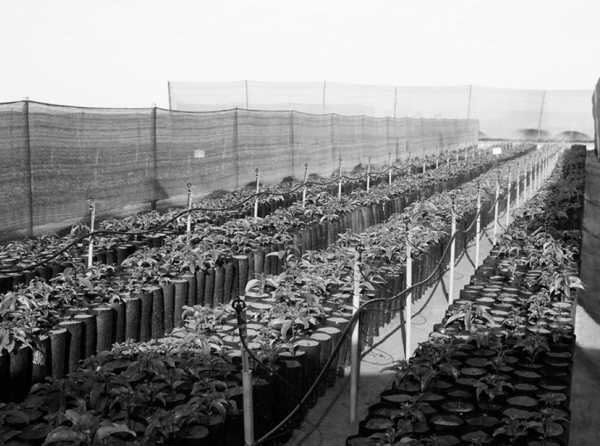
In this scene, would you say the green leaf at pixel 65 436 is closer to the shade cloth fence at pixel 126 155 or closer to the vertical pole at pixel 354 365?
the vertical pole at pixel 354 365

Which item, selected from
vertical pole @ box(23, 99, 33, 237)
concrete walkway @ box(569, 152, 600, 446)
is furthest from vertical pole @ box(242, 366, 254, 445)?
vertical pole @ box(23, 99, 33, 237)

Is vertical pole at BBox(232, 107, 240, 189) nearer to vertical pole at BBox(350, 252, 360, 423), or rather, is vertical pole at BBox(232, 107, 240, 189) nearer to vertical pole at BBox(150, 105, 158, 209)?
vertical pole at BBox(150, 105, 158, 209)

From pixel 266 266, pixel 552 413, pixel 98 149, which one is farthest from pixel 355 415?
pixel 98 149

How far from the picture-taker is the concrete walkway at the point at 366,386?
423cm

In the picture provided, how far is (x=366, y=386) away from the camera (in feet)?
16.4

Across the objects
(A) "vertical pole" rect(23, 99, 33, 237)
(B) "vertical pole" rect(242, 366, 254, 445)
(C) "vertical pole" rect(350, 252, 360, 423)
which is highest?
(A) "vertical pole" rect(23, 99, 33, 237)

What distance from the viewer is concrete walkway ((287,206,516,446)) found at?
4.23 m

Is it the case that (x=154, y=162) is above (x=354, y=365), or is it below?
above

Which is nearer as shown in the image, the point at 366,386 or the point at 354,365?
the point at 354,365

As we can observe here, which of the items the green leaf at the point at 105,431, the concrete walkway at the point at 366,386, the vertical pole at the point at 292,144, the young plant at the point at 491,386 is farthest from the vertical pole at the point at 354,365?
the vertical pole at the point at 292,144

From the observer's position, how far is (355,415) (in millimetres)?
4309

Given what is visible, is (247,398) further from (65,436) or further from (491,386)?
(491,386)

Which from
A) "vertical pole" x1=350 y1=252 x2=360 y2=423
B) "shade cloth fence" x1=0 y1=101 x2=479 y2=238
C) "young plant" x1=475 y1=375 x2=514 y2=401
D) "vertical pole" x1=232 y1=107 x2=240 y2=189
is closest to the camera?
"young plant" x1=475 y1=375 x2=514 y2=401

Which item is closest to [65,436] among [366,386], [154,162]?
[366,386]
